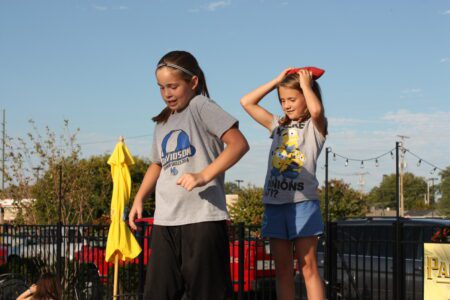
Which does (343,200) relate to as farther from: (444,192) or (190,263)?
(444,192)

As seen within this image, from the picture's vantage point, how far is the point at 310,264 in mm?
4168

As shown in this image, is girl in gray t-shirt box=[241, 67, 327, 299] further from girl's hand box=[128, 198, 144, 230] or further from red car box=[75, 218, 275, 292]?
red car box=[75, 218, 275, 292]

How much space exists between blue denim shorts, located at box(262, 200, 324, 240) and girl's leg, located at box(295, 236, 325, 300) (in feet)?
0.20

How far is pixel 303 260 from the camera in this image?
4.17 metres

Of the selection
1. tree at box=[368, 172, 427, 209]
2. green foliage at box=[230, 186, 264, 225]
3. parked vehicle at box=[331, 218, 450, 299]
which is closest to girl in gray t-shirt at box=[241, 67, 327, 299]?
parked vehicle at box=[331, 218, 450, 299]

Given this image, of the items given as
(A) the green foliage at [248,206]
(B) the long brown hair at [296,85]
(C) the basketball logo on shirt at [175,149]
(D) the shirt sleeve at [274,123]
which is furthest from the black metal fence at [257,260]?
(A) the green foliage at [248,206]

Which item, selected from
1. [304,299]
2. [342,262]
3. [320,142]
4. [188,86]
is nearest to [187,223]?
[188,86]

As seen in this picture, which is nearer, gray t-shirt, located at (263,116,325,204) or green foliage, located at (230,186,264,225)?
gray t-shirt, located at (263,116,325,204)

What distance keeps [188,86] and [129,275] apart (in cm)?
511

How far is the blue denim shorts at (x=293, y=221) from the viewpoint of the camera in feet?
13.5

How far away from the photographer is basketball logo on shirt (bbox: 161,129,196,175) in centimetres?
367

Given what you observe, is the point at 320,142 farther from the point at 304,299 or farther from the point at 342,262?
the point at 304,299

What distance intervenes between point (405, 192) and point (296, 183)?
103272 millimetres

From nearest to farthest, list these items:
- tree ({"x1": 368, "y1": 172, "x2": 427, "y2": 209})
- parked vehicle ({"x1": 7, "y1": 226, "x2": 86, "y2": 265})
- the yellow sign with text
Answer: the yellow sign with text, parked vehicle ({"x1": 7, "y1": 226, "x2": 86, "y2": 265}), tree ({"x1": 368, "y1": 172, "x2": 427, "y2": 209})
